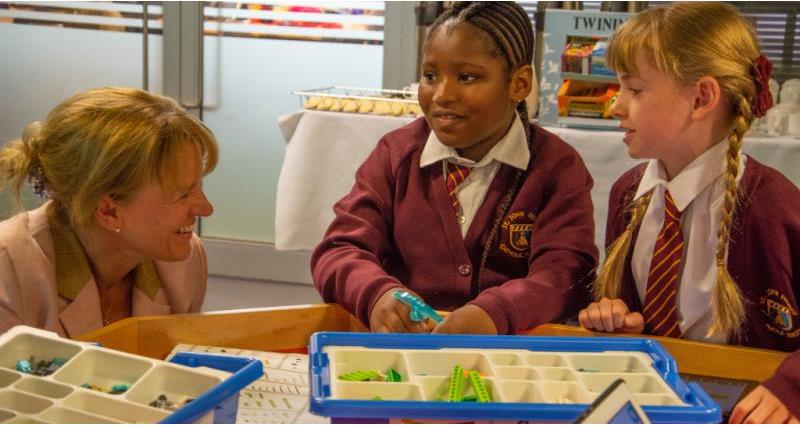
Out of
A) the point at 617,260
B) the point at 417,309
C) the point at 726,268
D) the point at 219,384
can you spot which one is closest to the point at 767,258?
the point at 726,268

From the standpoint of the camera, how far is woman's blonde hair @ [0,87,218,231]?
1395 mm

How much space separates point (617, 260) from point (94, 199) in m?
0.76

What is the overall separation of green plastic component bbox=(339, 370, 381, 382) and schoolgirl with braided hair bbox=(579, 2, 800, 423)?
0.49 metres

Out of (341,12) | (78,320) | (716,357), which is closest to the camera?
(716,357)

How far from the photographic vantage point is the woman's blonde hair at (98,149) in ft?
4.58

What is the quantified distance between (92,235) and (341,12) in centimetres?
260

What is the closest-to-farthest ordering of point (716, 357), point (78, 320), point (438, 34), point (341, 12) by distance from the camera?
point (716, 357)
point (78, 320)
point (438, 34)
point (341, 12)

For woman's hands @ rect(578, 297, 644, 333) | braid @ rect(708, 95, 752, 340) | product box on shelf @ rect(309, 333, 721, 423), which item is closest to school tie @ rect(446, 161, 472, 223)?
woman's hands @ rect(578, 297, 644, 333)

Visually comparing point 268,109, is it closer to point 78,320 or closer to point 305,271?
point 305,271

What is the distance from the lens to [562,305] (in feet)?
4.85

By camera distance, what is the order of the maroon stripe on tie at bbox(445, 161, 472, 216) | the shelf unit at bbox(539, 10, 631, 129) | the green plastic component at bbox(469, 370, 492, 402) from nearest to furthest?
1. the green plastic component at bbox(469, 370, 492, 402)
2. the maroon stripe on tie at bbox(445, 161, 472, 216)
3. the shelf unit at bbox(539, 10, 631, 129)

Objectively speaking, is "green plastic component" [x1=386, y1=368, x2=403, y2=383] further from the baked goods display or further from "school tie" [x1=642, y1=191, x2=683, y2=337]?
the baked goods display

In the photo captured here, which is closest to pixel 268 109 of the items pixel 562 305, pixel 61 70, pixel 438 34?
pixel 61 70

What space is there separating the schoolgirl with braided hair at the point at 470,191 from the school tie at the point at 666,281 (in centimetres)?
11
